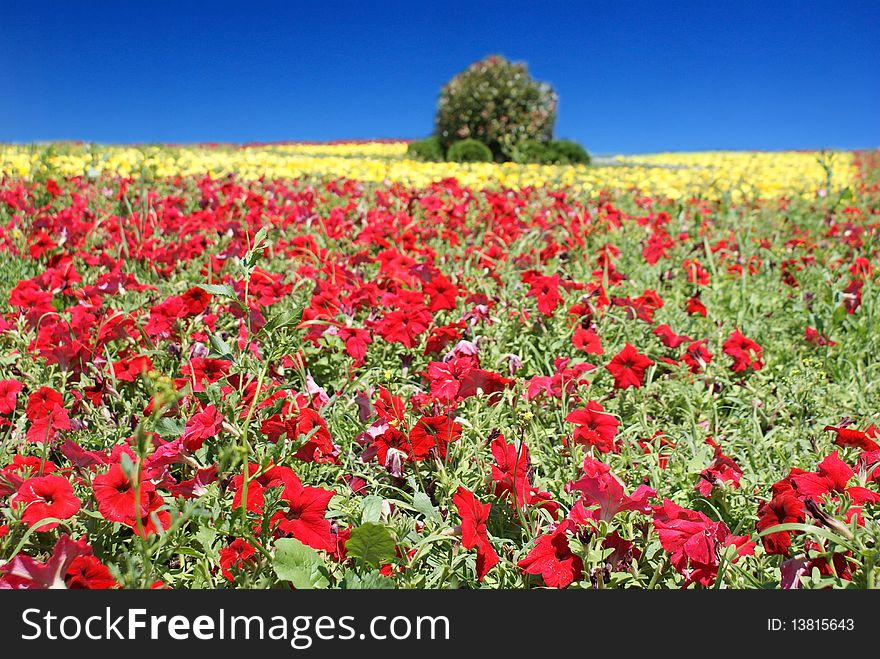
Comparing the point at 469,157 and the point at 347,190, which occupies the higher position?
the point at 469,157

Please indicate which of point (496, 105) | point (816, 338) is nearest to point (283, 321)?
point (816, 338)

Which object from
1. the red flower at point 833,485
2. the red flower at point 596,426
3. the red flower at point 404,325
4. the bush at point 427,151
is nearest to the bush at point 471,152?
the bush at point 427,151

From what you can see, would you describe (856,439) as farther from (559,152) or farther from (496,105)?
(496,105)

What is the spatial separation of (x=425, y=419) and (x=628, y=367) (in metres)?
0.73

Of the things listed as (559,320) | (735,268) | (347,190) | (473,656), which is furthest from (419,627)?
(347,190)

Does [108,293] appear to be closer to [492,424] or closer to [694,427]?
[492,424]

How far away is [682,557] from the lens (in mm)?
1336

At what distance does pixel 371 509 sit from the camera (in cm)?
150

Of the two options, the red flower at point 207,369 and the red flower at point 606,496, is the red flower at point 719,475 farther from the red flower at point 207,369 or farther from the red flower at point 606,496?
the red flower at point 207,369

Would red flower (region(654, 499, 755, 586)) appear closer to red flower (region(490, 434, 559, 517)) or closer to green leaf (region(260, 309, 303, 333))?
red flower (region(490, 434, 559, 517))

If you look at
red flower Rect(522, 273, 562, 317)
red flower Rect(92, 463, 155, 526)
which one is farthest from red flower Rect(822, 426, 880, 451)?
red flower Rect(92, 463, 155, 526)

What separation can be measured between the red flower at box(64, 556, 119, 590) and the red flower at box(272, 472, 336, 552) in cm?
32

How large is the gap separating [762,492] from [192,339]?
187 centimetres

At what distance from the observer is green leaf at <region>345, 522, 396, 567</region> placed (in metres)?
1.33
